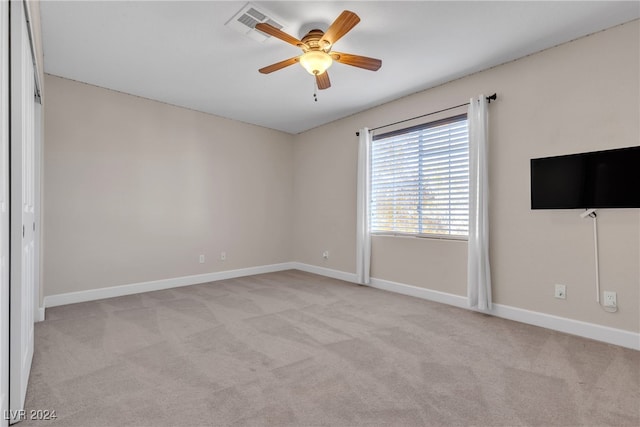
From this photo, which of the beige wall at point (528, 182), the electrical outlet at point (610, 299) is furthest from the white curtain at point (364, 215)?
the electrical outlet at point (610, 299)

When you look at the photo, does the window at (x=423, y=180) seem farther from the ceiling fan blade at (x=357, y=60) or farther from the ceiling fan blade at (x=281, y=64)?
the ceiling fan blade at (x=281, y=64)

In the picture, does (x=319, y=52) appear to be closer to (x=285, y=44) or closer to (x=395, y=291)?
(x=285, y=44)

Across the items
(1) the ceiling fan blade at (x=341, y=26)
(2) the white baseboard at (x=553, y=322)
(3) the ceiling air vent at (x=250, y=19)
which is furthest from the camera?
(2) the white baseboard at (x=553, y=322)

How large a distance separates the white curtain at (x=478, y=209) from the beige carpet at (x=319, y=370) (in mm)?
300

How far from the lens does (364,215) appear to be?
4691 millimetres

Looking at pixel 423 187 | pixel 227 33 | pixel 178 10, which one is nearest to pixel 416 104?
pixel 423 187

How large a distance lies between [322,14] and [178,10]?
1.16m

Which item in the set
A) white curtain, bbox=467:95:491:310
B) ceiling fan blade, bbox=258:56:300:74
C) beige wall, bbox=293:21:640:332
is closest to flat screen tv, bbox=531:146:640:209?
beige wall, bbox=293:21:640:332

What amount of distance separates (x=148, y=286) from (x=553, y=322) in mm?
4871

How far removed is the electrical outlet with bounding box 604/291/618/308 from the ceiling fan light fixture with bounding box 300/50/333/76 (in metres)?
3.17

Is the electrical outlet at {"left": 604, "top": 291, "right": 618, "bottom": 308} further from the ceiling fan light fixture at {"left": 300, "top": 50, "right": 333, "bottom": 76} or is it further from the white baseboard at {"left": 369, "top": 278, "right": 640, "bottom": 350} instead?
the ceiling fan light fixture at {"left": 300, "top": 50, "right": 333, "bottom": 76}

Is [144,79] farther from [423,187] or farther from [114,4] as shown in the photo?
[423,187]

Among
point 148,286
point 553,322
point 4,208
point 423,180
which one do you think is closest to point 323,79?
point 423,180

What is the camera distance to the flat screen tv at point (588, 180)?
2.50 meters
